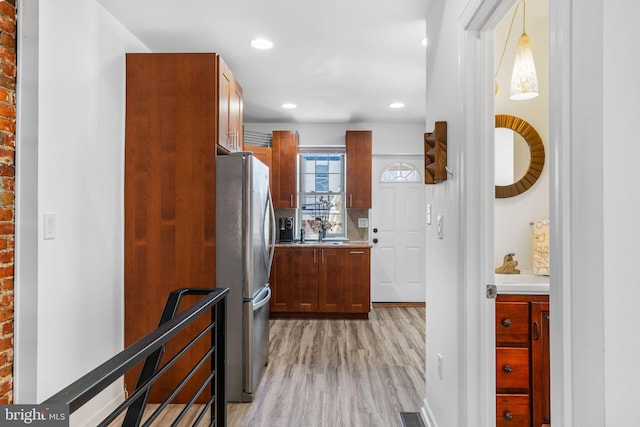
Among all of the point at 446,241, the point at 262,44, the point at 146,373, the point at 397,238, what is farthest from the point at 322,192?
the point at 146,373

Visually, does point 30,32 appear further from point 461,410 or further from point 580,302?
point 461,410

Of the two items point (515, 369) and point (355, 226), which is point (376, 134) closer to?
point (355, 226)

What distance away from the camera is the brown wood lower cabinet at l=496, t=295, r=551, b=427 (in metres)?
1.94

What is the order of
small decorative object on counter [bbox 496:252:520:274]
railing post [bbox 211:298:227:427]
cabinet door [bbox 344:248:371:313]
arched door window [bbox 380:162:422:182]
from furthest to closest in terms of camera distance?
arched door window [bbox 380:162:422:182] → cabinet door [bbox 344:248:371:313] → small decorative object on counter [bbox 496:252:520:274] → railing post [bbox 211:298:227:427]

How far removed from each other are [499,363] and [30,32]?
2.81 metres

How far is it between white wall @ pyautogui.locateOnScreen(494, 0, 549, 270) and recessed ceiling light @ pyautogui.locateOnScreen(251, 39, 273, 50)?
1.61m

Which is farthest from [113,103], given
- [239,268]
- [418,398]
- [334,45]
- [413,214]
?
[413,214]

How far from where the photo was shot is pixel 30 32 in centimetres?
178

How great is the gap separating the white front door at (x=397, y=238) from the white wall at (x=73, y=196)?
3.46 m

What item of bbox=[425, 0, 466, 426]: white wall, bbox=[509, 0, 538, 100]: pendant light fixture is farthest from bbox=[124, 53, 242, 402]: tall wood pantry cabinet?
bbox=[509, 0, 538, 100]: pendant light fixture

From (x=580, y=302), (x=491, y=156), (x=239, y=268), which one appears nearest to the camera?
(x=580, y=302)

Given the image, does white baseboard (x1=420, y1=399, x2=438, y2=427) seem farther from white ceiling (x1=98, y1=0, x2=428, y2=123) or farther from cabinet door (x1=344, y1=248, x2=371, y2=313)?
white ceiling (x1=98, y1=0, x2=428, y2=123)

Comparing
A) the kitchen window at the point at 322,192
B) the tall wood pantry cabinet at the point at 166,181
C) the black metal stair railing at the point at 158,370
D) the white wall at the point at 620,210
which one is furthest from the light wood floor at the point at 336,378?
the white wall at the point at 620,210

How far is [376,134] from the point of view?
5254 mm
